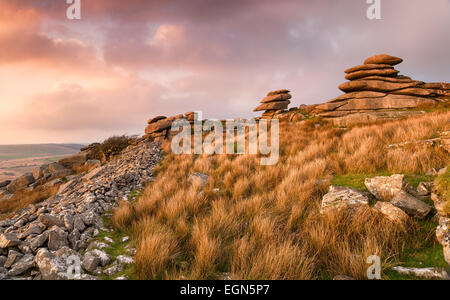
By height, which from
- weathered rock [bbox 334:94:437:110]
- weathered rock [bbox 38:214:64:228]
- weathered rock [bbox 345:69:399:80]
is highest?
weathered rock [bbox 345:69:399:80]

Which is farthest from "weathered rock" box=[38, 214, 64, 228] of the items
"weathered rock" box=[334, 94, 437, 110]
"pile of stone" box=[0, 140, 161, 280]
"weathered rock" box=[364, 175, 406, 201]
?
"weathered rock" box=[334, 94, 437, 110]

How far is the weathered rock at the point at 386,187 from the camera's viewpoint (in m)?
3.15

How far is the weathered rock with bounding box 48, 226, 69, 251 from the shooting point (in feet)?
8.38

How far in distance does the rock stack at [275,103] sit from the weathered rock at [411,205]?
76.7 ft

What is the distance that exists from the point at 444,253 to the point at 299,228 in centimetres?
152

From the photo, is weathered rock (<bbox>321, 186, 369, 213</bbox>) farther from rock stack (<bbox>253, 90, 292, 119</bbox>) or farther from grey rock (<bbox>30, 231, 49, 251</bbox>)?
rock stack (<bbox>253, 90, 292, 119</bbox>)

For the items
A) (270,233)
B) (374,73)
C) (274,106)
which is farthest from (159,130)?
(374,73)

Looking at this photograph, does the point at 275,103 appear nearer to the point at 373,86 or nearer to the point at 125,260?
the point at 373,86

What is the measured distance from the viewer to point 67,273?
6.94 feet

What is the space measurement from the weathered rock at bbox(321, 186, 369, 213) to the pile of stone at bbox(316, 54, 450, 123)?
14.7 m

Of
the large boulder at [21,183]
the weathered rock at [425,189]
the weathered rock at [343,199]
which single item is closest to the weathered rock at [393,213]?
the weathered rock at [343,199]

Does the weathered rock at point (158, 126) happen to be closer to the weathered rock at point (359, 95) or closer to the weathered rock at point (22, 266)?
the weathered rock at point (359, 95)

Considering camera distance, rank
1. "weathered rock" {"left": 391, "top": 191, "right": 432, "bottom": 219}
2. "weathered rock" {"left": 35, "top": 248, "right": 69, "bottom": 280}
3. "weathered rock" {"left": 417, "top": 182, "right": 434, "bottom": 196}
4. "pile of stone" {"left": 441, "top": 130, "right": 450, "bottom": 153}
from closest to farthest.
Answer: "weathered rock" {"left": 35, "top": 248, "right": 69, "bottom": 280}, "weathered rock" {"left": 391, "top": 191, "right": 432, "bottom": 219}, "weathered rock" {"left": 417, "top": 182, "right": 434, "bottom": 196}, "pile of stone" {"left": 441, "top": 130, "right": 450, "bottom": 153}

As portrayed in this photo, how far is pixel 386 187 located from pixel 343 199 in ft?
2.63
